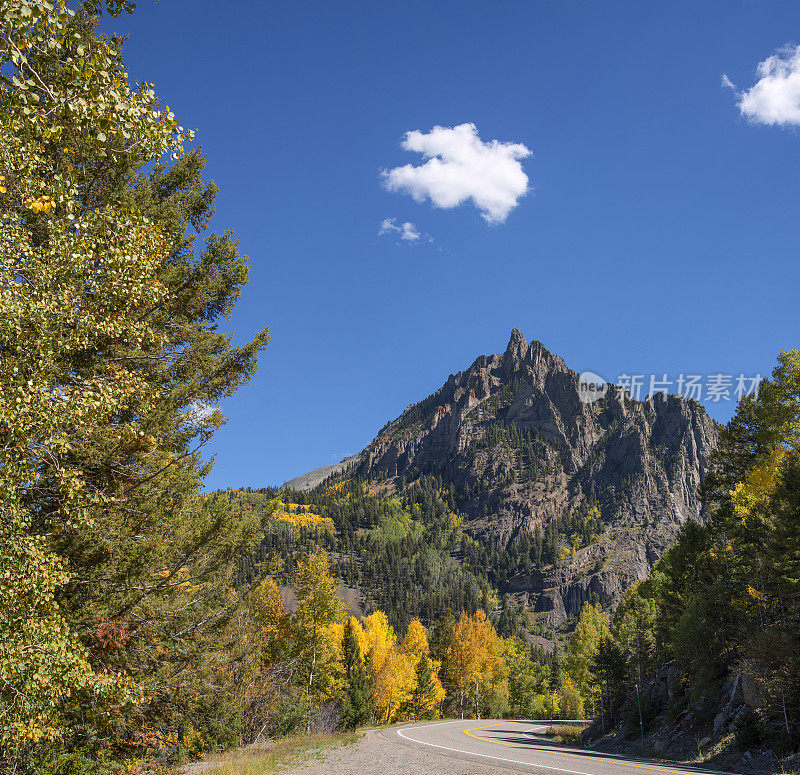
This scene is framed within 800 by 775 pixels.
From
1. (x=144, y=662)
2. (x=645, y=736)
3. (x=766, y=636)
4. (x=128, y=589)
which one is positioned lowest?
(x=645, y=736)

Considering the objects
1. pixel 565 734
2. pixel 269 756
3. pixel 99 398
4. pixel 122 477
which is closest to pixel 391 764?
pixel 269 756

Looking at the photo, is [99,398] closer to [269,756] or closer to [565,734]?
[269,756]

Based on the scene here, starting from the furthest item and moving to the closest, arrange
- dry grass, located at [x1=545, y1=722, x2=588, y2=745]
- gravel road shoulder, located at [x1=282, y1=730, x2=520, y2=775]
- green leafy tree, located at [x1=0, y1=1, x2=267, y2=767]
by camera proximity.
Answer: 1. dry grass, located at [x1=545, y1=722, x2=588, y2=745]
2. gravel road shoulder, located at [x1=282, y1=730, x2=520, y2=775]
3. green leafy tree, located at [x1=0, y1=1, x2=267, y2=767]

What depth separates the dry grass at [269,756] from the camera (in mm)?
11430

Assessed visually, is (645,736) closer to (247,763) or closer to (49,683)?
(247,763)

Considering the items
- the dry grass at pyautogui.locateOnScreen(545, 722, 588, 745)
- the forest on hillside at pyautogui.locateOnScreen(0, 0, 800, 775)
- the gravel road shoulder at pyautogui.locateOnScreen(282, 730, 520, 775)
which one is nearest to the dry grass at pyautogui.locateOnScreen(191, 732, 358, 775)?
the gravel road shoulder at pyautogui.locateOnScreen(282, 730, 520, 775)

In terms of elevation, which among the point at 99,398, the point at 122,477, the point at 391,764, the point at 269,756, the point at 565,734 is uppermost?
the point at 99,398

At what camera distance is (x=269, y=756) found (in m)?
14.1

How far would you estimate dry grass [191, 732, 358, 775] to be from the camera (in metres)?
11.4

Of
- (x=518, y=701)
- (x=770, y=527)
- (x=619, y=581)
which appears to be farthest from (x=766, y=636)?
(x=619, y=581)

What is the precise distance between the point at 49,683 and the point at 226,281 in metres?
8.76

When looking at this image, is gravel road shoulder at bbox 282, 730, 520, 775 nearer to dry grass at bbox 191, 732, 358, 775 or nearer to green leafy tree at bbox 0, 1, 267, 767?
dry grass at bbox 191, 732, 358, 775

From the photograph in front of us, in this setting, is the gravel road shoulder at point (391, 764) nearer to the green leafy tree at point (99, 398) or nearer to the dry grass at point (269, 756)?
the dry grass at point (269, 756)

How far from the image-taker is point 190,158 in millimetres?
13156
